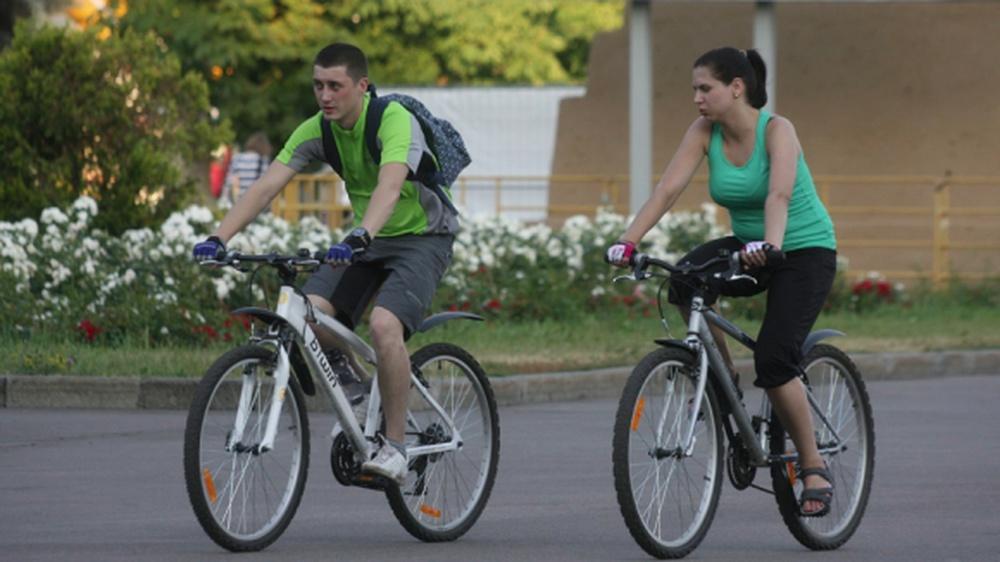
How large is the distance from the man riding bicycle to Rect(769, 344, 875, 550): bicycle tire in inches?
51.2

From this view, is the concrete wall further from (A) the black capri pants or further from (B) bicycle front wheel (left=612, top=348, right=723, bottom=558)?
(B) bicycle front wheel (left=612, top=348, right=723, bottom=558)

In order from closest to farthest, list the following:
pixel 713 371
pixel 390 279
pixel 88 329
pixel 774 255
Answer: pixel 774 255 → pixel 713 371 → pixel 390 279 → pixel 88 329

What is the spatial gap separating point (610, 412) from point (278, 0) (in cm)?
3479

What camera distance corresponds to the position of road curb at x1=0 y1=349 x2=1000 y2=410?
13.3 m

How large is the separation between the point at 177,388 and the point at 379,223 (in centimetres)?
561

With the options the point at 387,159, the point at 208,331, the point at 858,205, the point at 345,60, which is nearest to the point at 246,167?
the point at 858,205

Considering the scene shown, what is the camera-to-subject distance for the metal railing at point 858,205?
2339cm

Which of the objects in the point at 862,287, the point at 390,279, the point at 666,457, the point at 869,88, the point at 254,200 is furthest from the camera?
the point at 869,88

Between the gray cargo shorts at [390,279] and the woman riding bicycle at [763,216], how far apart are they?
0.81m

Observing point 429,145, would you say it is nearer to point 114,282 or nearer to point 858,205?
point 114,282

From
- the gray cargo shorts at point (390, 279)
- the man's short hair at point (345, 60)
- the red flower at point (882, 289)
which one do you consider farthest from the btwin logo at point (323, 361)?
the red flower at point (882, 289)

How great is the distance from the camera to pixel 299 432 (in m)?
8.00

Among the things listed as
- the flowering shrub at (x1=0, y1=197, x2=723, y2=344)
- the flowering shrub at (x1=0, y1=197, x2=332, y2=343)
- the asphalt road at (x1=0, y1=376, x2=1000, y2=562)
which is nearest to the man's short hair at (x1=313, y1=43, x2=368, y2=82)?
the asphalt road at (x1=0, y1=376, x2=1000, y2=562)

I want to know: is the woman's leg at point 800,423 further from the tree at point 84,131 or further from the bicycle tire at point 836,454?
the tree at point 84,131
